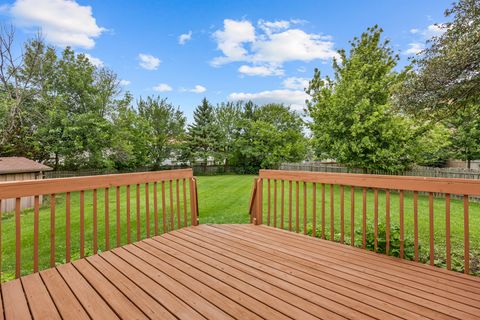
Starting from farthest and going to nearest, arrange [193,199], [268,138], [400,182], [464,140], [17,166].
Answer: [268,138]
[464,140]
[17,166]
[193,199]
[400,182]

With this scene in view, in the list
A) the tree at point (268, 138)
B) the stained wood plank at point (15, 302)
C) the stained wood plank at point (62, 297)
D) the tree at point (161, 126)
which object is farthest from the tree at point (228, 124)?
the stained wood plank at point (15, 302)

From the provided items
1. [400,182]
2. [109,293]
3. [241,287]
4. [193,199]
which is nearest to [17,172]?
[193,199]

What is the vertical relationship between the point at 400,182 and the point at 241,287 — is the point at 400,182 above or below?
above

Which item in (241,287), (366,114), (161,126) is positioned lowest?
(241,287)

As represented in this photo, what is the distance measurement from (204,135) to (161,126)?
11.8 feet

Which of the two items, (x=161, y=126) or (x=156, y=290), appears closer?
(x=156, y=290)

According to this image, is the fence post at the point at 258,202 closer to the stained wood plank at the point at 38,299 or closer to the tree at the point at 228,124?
the stained wood plank at the point at 38,299

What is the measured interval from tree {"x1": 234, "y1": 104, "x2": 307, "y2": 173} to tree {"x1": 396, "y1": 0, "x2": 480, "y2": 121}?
15971 mm

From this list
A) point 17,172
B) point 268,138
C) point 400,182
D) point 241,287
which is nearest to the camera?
point 241,287

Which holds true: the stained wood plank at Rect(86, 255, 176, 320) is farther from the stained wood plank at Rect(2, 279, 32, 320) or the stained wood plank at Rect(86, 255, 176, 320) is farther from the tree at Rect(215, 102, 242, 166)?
the tree at Rect(215, 102, 242, 166)

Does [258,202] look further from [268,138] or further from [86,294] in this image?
[268,138]

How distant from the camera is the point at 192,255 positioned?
2371 mm

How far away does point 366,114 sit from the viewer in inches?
399

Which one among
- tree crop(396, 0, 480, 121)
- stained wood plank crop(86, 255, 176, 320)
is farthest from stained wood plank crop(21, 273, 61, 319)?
tree crop(396, 0, 480, 121)
